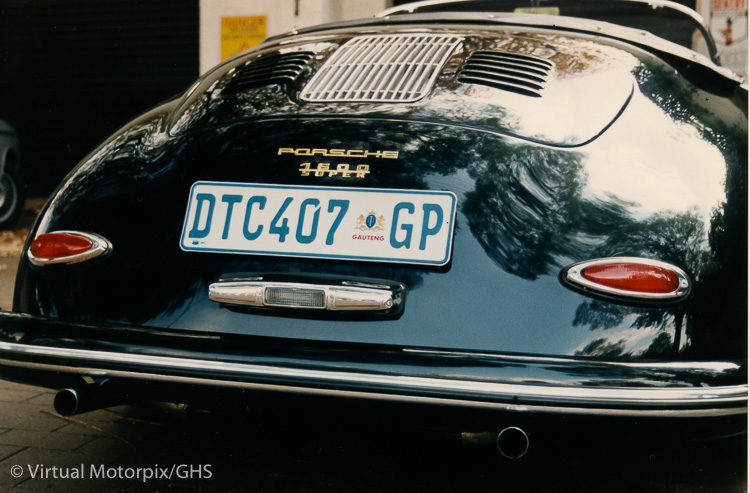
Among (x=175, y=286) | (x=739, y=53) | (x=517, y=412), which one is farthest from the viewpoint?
(x=739, y=53)

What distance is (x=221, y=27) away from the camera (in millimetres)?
8508

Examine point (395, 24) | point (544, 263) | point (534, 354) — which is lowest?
point (534, 354)

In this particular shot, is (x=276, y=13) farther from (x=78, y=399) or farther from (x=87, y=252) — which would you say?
(x=78, y=399)

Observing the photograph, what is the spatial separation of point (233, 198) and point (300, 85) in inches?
17.1

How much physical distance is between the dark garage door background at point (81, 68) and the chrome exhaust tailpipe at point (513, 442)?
28.3ft

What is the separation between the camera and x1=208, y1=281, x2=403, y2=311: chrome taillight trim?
187cm

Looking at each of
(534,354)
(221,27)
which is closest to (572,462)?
(534,354)

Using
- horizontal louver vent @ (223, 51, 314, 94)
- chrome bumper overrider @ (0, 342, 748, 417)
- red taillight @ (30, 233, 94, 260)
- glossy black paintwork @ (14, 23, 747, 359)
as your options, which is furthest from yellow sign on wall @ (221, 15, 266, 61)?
chrome bumper overrider @ (0, 342, 748, 417)

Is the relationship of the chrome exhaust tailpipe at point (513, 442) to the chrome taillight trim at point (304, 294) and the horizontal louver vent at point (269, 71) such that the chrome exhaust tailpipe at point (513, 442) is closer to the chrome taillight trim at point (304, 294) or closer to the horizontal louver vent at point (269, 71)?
the chrome taillight trim at point (304, 294)

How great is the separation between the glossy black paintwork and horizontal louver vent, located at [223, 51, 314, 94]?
7 cm

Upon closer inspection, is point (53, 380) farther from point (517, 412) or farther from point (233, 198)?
point (517, 412)

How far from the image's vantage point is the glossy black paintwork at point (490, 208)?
72.3 inches

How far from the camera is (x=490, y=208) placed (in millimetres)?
1935

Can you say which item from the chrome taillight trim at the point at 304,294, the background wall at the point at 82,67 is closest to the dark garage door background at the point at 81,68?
the background wall at the point at 82,67
